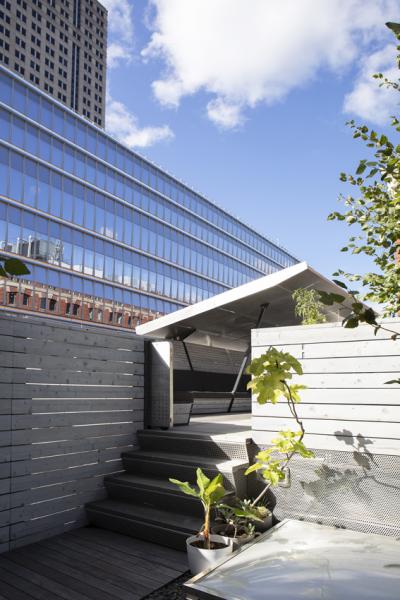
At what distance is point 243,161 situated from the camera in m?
20.8

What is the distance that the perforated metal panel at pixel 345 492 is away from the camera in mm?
4168

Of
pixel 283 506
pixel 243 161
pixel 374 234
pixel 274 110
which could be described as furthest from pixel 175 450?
pixel 243 161

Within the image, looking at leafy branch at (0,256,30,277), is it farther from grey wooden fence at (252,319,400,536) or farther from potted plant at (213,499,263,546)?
grey wooden fence at (252,319,400,536)

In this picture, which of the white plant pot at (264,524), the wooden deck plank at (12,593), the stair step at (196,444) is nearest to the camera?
the wooden deck plank at (12,593)

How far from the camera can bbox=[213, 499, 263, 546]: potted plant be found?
13.5 ft

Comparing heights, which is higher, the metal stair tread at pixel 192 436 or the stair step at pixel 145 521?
the metal stair tread at pixel 192 436

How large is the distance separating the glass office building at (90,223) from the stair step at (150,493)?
24547 millimetres

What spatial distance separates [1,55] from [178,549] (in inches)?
3109

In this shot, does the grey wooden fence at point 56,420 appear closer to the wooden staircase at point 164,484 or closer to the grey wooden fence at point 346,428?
the wooden staircase at point 164,484

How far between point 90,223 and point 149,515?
1534 inches

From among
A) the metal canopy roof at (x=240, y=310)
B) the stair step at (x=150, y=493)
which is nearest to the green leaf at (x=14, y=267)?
the stair step at (x=150, y=493)

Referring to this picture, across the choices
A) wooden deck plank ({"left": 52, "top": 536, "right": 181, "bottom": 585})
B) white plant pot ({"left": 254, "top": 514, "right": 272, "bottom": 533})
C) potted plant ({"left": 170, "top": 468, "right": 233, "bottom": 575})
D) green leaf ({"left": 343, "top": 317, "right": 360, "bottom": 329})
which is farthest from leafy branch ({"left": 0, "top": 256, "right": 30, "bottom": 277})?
white plant pot ({"left": 254, "top": 514, "right": 272, "bottom": 533})

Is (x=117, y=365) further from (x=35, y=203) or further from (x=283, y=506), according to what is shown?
(x=35, y=203)

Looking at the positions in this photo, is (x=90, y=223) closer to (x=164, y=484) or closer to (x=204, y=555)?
(x=164, y=484)
